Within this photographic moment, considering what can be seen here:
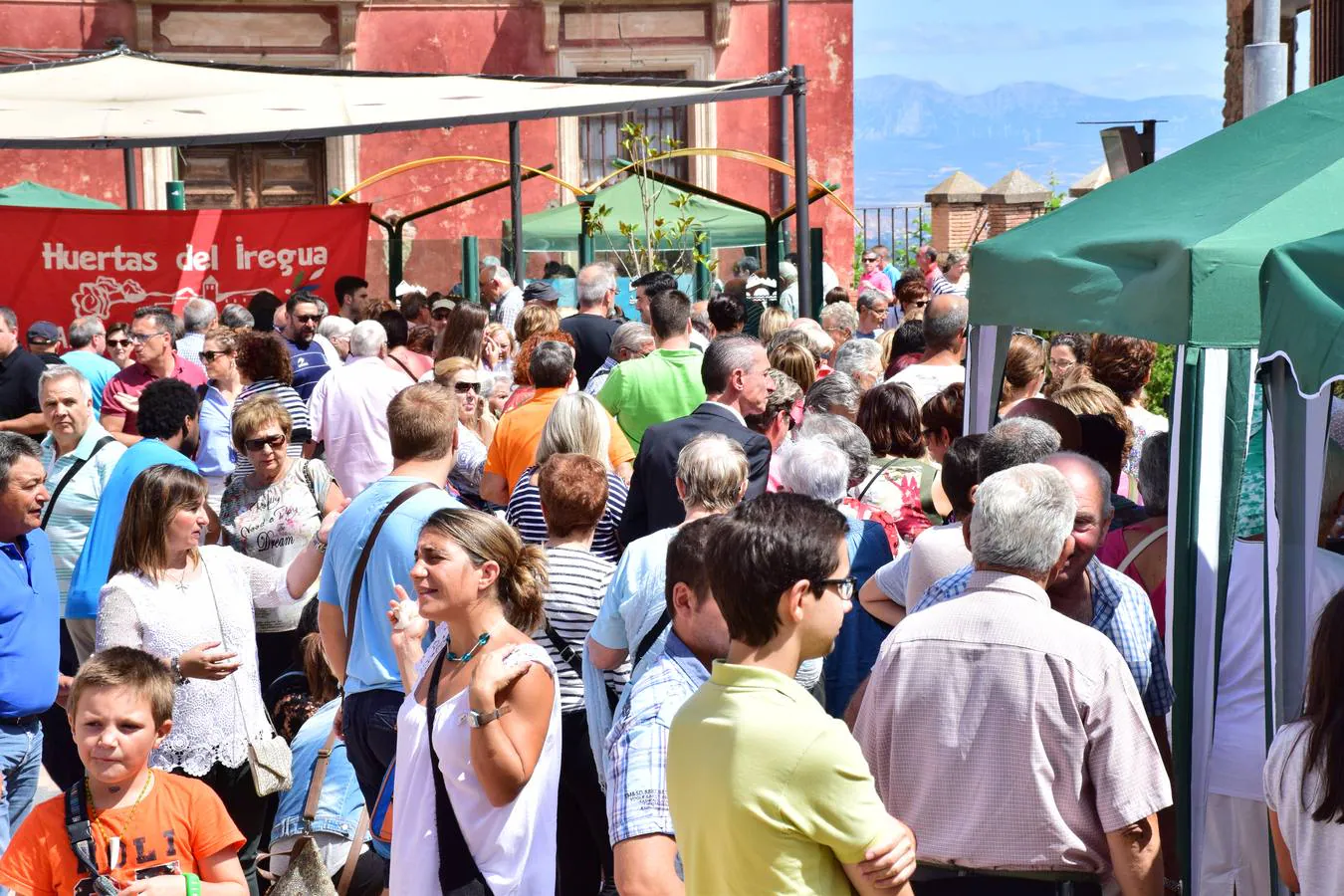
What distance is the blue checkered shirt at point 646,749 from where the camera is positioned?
306 cm

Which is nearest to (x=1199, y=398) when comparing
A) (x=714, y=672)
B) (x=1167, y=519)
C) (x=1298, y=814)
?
(x=1167, y=519)

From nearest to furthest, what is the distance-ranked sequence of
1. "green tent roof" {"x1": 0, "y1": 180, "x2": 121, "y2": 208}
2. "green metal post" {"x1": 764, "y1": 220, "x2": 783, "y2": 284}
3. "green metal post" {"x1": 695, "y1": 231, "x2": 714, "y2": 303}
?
"green metal post" {"x1": 764, "y1": 220, "x2": 783, "y2": 284}
"green metal post" {"x1": 695, "y1": 231, "x2": 714, "y2": 303}
"green tent roof" {"x1": 0, "y1": 180, "x2": 121, "y2": 208}

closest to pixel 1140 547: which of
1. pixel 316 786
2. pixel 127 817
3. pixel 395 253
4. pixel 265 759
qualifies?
pixel 316 786

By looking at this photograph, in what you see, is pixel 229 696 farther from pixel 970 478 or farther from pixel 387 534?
pixel 970 478

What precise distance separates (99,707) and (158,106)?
28.6ft

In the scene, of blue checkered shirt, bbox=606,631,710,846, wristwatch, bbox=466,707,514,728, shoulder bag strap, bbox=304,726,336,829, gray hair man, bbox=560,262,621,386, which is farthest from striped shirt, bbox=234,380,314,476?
blue checkered shirt, bbox=606,631,710,846

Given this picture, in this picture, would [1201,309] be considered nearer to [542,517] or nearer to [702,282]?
[542,517]

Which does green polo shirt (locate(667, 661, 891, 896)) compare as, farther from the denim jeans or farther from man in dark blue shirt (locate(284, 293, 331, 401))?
man in dark blue shirt (locate(284, 293, 331, 401))

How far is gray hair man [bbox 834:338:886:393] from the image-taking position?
809 centimetres

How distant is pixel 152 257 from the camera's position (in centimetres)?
1249

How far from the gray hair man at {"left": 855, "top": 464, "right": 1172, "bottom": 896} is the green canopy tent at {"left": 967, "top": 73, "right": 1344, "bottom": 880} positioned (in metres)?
1.09

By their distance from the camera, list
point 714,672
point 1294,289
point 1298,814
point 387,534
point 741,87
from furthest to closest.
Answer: point 741,87 < point 387,534 < point 1294,289 < point 1298,814 < point 714,672

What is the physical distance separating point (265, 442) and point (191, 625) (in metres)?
1.36

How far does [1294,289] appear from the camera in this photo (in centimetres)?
380
